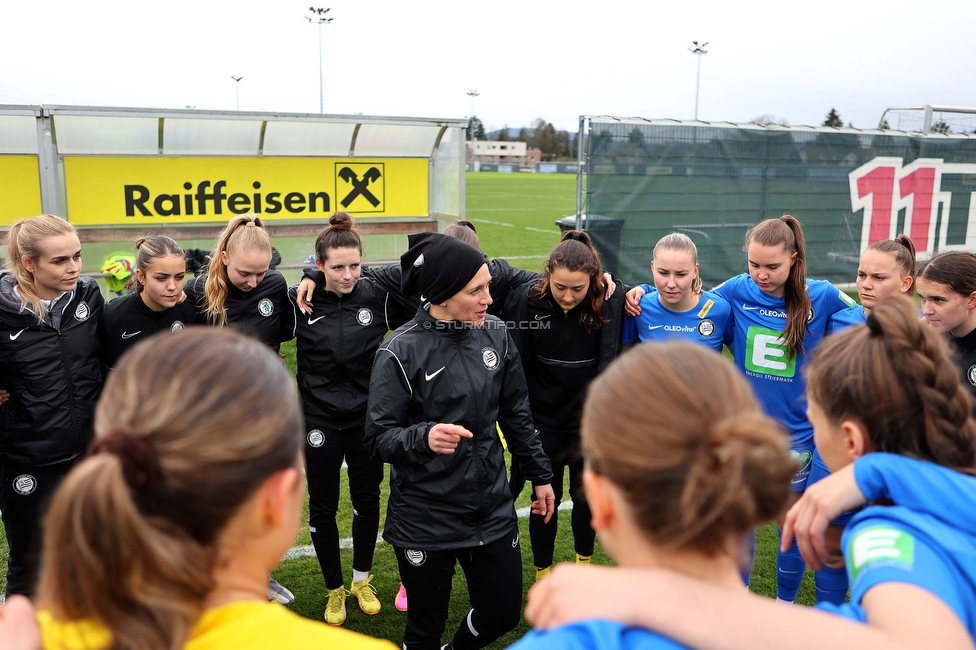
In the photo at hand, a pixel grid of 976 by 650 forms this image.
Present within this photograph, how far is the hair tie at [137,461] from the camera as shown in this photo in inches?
42.4

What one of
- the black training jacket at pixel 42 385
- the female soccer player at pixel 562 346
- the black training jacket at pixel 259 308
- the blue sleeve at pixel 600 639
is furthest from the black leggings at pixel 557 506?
the blue sleeve at pixel 600 639

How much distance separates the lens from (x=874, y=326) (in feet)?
5.33

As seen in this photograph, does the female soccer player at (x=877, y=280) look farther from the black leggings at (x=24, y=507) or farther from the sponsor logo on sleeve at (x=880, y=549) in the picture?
the black leggings at (x=24, y=507)

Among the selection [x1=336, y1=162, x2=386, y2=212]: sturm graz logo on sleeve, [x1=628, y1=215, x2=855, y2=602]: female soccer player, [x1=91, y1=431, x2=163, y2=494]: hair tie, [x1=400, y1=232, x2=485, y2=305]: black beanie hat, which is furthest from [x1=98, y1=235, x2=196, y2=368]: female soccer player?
[x1=336, y1=162, x2=386, y2=212]: sturm graz logo on sleeve

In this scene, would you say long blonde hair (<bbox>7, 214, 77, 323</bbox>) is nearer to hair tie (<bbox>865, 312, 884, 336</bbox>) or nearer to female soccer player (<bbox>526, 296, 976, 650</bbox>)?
female soccer player (<bbox>526, 296, 976, 650</bbox>)

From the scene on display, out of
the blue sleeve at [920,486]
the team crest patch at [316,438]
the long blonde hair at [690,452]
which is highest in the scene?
the long blonde hair at [690,452]

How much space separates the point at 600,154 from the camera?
9742 millimetres

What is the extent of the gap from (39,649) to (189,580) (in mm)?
297

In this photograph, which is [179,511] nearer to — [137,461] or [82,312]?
[137,461]

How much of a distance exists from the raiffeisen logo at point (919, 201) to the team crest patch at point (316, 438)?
33.9ft

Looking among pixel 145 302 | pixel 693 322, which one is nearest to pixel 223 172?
pixel 145 302

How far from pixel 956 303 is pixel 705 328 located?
1.24 metres

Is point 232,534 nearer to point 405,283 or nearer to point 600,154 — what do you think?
point 405,283

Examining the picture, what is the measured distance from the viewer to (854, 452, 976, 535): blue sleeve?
1362 millimetres
